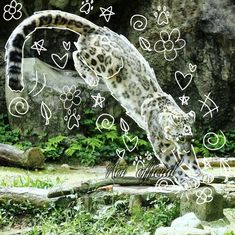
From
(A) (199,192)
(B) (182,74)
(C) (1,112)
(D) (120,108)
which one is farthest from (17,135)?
(A) (199,192)

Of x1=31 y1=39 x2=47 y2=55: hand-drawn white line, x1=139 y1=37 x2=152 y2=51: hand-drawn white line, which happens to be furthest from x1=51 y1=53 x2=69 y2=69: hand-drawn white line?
x1=139 y1=37 x2=152 y2=51: hand-drawn white line

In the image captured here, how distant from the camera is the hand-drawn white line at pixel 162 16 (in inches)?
299

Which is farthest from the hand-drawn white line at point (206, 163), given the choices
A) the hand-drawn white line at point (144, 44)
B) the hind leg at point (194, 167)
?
the hand-drawn white line at point (144, 44)

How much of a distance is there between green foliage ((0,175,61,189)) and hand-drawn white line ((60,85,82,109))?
0.89 meters

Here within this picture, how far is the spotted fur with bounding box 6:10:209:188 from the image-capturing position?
5.95 m

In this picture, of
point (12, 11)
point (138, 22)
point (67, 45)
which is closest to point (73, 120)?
point (67, 45)

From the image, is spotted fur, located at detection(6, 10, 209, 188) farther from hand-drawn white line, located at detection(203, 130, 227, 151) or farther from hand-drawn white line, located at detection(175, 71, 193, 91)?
hand-drawn white line, located at detection(175, 71, 193, 91)

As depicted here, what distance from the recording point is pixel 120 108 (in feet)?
22.8

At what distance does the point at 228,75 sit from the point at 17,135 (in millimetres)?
3219

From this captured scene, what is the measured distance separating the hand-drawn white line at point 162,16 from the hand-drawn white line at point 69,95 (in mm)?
1320

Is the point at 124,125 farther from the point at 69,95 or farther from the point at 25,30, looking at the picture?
the point at 25,30

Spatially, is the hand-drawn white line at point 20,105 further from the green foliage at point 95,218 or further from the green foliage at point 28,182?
the green foliage at point 95,218

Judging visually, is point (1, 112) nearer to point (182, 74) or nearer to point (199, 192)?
point (182, 74)

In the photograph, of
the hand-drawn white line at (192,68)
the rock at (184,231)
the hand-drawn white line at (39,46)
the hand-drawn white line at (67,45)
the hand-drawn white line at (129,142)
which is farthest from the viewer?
the hand-drawn white line at (192,68)
